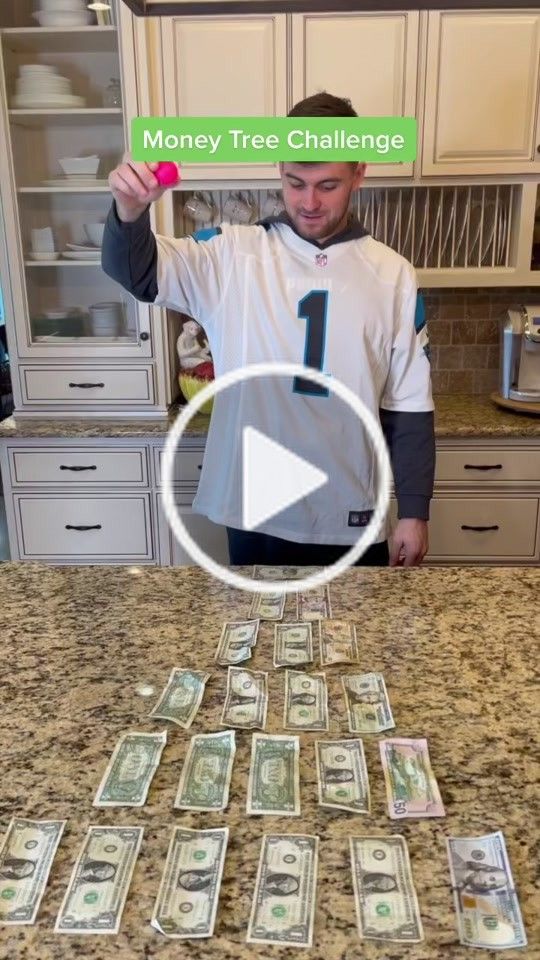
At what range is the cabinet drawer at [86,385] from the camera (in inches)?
109

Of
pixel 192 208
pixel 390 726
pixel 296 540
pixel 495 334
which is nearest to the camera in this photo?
pixel 390 726

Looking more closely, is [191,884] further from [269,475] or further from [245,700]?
[269,475]

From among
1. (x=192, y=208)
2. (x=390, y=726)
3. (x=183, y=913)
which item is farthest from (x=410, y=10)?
(x=183, y=913)

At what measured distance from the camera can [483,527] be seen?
108 inches

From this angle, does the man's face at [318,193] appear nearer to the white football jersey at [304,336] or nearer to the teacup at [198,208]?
the white football jersey at [304,336]

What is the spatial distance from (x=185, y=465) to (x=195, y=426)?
0.14 m

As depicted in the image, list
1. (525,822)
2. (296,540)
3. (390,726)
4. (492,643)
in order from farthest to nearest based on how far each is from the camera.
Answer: (296,540), (492,643), (390,726), (525,822)

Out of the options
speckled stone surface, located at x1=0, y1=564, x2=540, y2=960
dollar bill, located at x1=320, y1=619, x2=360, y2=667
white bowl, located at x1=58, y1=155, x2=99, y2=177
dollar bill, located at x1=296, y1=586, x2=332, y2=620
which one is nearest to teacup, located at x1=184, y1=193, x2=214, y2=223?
white bowl, located at x1=58, y1=155, x2=99, y2=177

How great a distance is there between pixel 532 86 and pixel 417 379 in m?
1.44

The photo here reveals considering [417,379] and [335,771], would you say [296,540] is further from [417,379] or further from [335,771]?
[335,771]

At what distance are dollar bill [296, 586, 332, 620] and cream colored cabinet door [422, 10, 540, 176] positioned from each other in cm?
191

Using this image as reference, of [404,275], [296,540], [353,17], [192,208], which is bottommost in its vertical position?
[296,540]

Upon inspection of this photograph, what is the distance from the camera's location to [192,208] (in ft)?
9.27

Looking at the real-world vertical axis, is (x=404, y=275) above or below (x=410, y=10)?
below
